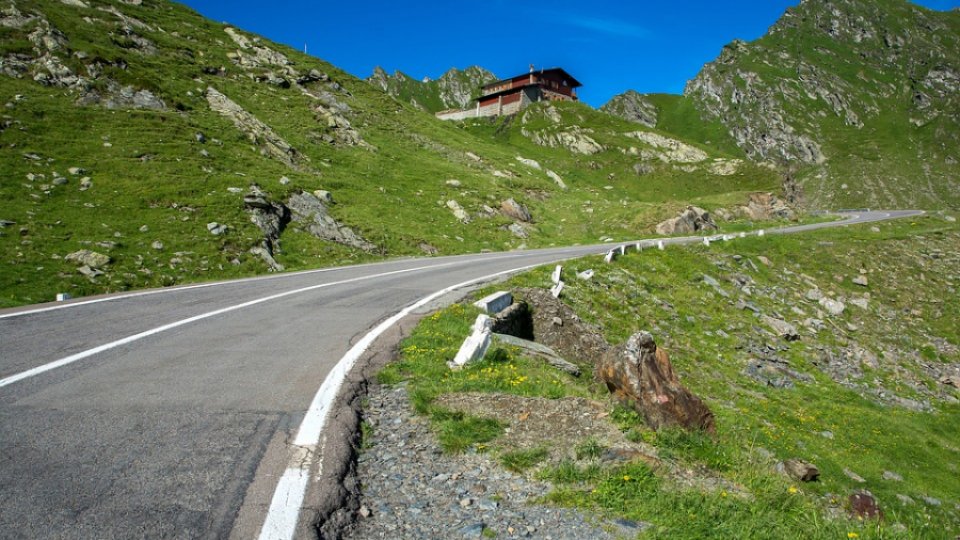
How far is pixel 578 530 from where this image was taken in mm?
3961

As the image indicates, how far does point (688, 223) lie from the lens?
1569 inches

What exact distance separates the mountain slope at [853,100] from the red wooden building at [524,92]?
68.1m

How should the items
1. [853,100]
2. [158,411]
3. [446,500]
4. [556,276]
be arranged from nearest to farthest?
[446,500]
[158,411]
[556,276]
[853,100]

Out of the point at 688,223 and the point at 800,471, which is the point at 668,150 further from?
the point at 800,471

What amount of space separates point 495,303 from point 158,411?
760cm

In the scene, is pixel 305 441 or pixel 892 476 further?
pixel 892 476

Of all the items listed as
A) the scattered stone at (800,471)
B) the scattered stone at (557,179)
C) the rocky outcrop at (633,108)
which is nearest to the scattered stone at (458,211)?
the scattered stone at (557,179)

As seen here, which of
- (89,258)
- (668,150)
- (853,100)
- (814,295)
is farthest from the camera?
(853,100)

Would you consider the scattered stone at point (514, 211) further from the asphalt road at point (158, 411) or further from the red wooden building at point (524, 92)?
the red wooden building at point (524, 92)

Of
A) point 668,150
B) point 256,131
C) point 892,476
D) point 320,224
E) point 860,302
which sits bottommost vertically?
point 892,476

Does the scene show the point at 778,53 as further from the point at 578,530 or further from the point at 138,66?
the point at 578,530

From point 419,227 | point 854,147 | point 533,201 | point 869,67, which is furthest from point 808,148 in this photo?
point 419,227

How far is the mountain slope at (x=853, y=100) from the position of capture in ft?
391

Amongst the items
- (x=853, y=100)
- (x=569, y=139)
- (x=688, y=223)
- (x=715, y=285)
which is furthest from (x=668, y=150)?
(x=853, y=100)
